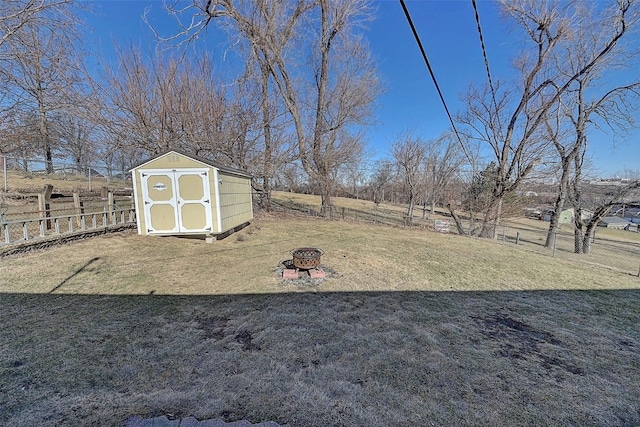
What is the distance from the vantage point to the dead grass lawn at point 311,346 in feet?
6.40

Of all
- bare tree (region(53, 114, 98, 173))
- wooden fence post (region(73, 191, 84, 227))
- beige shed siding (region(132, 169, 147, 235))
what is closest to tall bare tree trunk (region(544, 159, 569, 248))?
beige shed siding (region(132, 169, 147, 235))

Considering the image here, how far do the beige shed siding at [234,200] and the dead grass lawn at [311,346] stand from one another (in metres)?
2.81

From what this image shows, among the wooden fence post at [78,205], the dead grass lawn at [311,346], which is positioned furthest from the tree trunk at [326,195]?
the wooden fence post at [78,205]

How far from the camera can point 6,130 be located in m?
8.02

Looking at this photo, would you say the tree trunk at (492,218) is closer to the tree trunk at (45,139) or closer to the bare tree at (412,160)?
the bare tree at (412,160)

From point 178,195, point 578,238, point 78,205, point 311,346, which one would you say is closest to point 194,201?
point 178,195

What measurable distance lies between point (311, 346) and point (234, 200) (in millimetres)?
7168

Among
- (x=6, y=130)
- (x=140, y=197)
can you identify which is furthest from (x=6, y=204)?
(x=140, y=197)

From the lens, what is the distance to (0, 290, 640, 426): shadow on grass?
1.92 meters

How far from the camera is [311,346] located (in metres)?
2.78

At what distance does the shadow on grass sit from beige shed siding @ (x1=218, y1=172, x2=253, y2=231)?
442cm

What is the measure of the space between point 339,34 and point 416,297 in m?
12.5

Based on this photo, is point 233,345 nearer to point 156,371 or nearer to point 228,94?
point 156,371

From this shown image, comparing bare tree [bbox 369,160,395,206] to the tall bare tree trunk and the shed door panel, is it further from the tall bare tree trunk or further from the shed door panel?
the shed door panel
